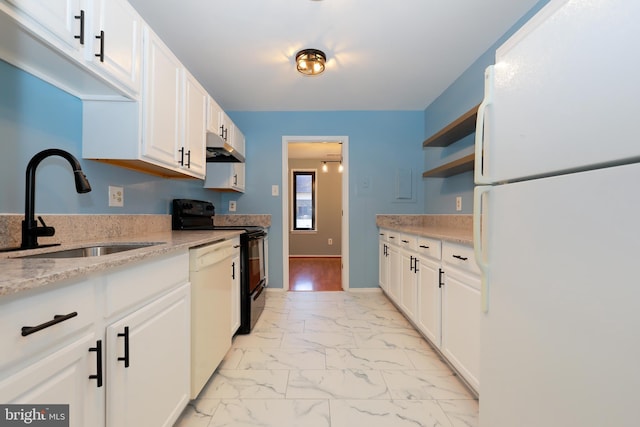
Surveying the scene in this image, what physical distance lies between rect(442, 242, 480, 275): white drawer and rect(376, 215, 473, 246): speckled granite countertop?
24cm

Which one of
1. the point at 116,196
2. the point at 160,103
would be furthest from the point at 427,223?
the point at 116,196

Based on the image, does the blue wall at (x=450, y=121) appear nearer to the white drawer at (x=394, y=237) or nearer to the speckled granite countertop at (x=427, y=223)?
the speckled granite countertop at (x=427, y=223)

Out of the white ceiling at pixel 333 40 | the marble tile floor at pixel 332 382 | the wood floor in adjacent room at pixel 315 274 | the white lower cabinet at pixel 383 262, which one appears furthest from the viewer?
the wood floor in adjacent room at pixel 315 274

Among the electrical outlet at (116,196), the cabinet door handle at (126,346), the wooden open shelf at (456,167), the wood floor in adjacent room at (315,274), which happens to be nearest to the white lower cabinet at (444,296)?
the wooden open shelf at (456,167)

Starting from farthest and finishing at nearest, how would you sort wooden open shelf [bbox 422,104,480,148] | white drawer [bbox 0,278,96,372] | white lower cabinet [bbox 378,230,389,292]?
1. white lower cabinet [bbox 378,230,389,292]
2. wooden open shelf [bbox 422,104,480,148]
3. white drawer [bbox 0,278,96,372]

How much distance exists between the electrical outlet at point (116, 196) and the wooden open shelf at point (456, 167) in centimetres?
245

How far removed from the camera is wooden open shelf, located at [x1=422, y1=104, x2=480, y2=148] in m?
2.12

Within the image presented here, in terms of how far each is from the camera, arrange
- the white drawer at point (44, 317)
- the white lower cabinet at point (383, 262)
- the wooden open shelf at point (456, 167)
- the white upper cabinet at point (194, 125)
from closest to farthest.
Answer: the white drawer at point (44, 317), the white upper cabinet at point (194, 125), the wooden open shelf at point (456, 167), the white lower cabinet at point (383, 262)

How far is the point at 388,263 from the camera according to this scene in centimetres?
306

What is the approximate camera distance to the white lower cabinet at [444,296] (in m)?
1.43

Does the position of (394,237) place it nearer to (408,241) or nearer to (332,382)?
(408,241)

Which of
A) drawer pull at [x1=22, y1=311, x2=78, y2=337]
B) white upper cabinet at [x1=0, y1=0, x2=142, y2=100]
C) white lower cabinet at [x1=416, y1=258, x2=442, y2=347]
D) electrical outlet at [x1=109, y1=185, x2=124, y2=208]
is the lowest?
white lower cabinet at [x1=416, y1=258, x2=442, y2=347]

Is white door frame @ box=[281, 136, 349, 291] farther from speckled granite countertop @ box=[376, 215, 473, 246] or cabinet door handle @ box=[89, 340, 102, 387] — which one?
cabinet door handle @ box=[89, 340, 102, 387]

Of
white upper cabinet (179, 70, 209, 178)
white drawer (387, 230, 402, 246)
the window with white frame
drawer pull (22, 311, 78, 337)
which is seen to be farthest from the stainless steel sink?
the window with white frame
